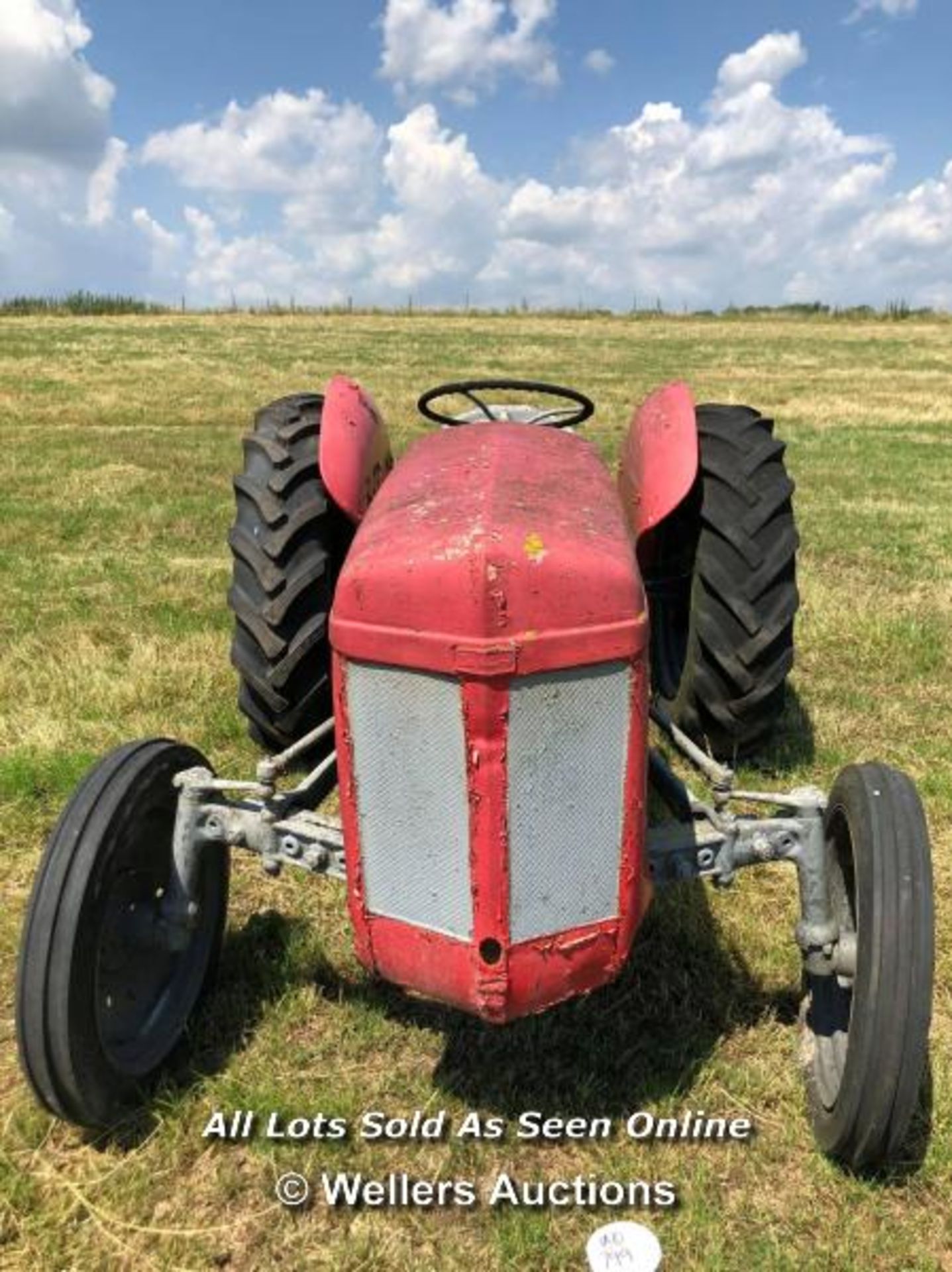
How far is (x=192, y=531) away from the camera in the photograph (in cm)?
777

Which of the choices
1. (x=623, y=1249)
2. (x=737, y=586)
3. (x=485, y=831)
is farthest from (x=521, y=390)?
(x=623, y=1249)

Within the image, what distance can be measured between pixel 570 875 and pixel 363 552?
76cm

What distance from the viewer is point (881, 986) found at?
2256 mm

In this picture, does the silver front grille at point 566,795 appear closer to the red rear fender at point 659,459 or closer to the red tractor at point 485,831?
the red tractor at point 485,831

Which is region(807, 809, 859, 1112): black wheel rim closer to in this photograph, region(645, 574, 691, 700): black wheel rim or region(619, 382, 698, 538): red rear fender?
region(619, 382, 698, 538): red rear fender

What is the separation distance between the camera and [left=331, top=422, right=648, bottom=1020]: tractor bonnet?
2092 millimetres

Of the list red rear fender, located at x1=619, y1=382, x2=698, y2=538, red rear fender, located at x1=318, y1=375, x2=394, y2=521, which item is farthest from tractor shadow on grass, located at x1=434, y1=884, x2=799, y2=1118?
red rear fender, located at x1=318, y1=375, x2=394, y2=521

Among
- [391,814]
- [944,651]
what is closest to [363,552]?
[391,814]

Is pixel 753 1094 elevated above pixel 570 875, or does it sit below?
below

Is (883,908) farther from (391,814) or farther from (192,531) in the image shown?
(192,531)

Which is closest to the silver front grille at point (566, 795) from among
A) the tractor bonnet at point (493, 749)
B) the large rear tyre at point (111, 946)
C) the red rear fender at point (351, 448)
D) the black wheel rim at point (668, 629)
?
the tractor bonnet at point (493, 749)

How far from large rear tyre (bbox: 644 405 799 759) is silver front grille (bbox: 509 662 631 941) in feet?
4.47

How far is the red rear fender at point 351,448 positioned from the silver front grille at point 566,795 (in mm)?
1382

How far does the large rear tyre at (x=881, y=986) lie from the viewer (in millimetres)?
2240
